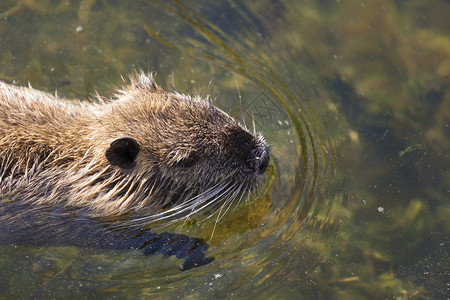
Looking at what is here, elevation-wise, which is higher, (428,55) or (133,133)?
(428,55)

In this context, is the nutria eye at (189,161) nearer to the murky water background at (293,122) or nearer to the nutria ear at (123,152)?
the nutria ear at (123,152)

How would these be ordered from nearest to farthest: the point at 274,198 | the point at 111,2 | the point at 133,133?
the point at 133,133 < the point at 274,198 < the point at 111,2

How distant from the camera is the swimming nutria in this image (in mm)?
3465

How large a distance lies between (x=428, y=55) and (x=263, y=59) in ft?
4.51

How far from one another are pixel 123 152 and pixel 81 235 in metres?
0.78

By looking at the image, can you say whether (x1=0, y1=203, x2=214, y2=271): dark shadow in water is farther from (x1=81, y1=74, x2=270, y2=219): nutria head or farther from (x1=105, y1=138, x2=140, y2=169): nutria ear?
(x1=105, y1=138, x2=140, y2=169): nutria ear

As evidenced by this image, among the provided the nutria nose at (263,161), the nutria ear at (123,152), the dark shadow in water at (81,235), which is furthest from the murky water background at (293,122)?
the nutria ear at (123,152)

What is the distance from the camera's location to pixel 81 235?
12.5 feet

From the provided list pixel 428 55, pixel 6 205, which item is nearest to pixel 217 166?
pixel 6 205

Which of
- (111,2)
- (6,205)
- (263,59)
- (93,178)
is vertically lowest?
(6,205)

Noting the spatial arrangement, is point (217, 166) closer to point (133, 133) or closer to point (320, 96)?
Answer: point (133, 133)

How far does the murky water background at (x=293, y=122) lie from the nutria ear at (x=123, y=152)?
714mm

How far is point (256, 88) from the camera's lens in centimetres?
473

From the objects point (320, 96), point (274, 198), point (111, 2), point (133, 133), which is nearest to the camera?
point (133, 133)
